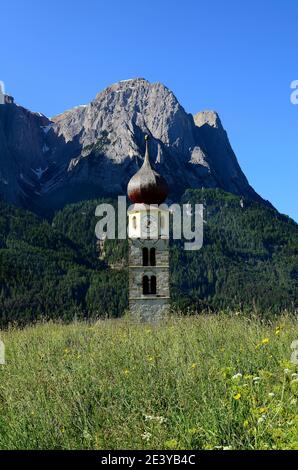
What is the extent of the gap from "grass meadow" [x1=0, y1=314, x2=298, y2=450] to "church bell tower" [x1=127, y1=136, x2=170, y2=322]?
2159cm

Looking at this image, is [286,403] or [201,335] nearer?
[286,403]

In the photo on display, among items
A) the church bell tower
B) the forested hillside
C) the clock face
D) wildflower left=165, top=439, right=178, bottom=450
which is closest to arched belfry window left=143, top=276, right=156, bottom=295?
the church bell tower

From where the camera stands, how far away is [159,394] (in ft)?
20.5

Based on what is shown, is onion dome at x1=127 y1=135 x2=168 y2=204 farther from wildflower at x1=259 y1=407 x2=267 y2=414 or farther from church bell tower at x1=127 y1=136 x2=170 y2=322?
wildflower at x1=259 y1=407 x2=267 y2=414

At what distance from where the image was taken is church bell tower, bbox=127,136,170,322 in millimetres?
30609

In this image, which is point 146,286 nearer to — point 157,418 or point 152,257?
point 152,257

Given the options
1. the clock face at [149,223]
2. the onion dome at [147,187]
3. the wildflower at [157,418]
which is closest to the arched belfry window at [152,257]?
the clock face at [149,223]

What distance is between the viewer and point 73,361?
8.02 metres

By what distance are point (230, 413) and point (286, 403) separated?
0.57 m

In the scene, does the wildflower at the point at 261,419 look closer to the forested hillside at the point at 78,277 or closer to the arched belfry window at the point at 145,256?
the arched belfry window at the point at 145,256

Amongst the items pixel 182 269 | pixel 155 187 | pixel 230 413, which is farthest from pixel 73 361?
pixel 182 269

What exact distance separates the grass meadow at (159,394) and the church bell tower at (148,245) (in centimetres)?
2159
